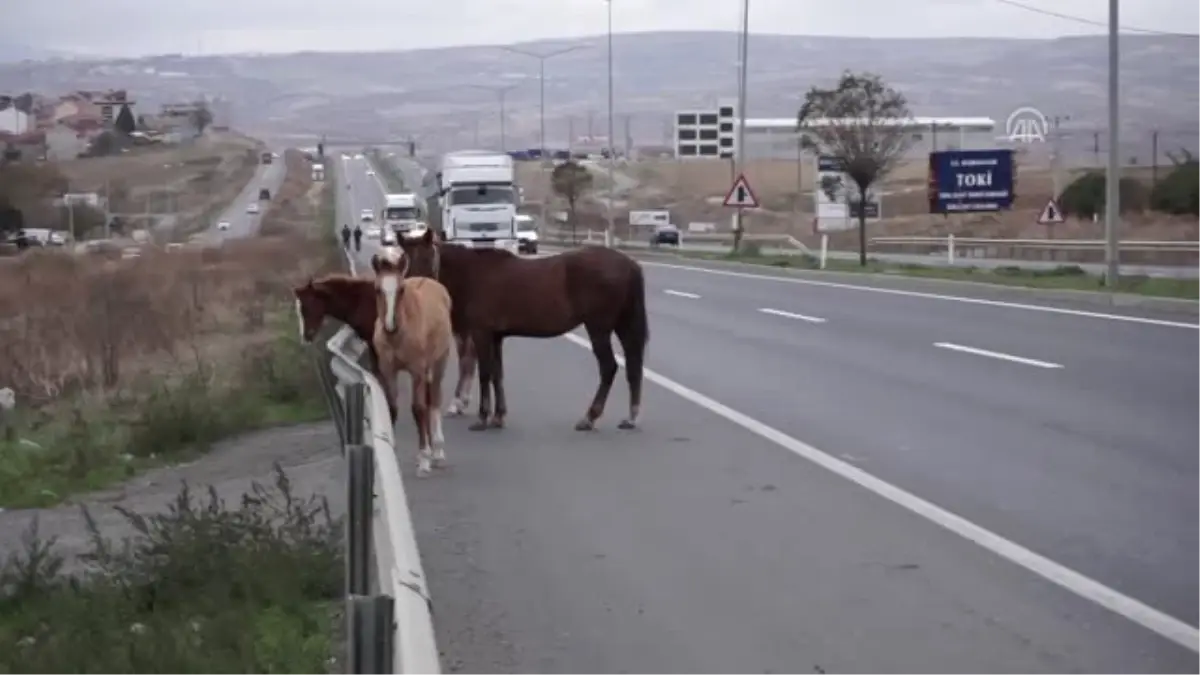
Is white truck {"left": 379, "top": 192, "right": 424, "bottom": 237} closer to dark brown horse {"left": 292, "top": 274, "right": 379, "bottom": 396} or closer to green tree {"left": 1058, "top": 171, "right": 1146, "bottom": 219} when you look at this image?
green tree {"left": 1058, "top": 171, "right": 1146, "bottom": 219}

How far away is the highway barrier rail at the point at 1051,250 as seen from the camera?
5062 cm

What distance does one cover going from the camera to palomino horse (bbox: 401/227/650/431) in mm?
15570

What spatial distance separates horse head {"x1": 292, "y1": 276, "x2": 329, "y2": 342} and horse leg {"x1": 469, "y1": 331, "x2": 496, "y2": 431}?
144 centimetres

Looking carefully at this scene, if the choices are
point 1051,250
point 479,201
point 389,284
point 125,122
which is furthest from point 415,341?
point 125,122

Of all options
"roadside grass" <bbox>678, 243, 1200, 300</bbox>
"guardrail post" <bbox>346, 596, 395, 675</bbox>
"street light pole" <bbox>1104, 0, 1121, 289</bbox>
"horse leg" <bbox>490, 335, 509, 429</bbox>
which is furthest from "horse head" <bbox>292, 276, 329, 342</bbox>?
"street light pole" <bbox>1104, 0, 1121, 289</bbox>

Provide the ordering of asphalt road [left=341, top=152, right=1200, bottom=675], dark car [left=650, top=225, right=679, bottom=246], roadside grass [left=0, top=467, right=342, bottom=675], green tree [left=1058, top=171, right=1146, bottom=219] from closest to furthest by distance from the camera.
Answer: roadside grass [left=0, top=467, right=342, bottom=675] < asphalt road [left=341, top=152, right=1200, bottom=675] < green tree [left=1058, top=171, right=1146, bottom=219] < dark car [left=650, top=225, right=679, bottom=246]

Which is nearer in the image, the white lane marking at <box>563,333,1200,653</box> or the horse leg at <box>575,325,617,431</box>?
the white lane marking at <box>563,333,1200,653</box>

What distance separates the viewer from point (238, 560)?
10.1 metres

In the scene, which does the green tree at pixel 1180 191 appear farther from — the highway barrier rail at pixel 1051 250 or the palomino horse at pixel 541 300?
the palomino horse at pixel 541 300

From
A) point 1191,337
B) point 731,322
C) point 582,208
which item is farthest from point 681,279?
point 582,208

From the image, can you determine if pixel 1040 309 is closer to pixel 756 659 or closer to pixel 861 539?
pixel 861 539

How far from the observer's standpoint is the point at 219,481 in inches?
619

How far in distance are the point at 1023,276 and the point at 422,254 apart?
2536 cm

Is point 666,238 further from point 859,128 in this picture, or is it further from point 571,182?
point 859,128
